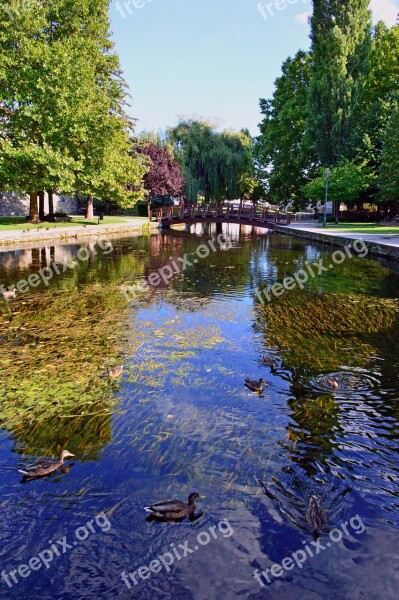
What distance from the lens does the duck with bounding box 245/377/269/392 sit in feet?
20.1

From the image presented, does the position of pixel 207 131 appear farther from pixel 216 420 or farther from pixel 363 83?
pixel 216 420

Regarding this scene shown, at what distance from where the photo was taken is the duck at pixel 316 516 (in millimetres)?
3643

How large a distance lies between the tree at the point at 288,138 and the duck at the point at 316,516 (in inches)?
1617

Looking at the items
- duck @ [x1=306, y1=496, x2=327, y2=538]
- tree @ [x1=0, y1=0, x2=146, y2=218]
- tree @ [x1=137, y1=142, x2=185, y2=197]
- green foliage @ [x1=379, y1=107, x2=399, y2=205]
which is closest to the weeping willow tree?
tree @ [x1=137, y1=142, x2=185, y2=197]

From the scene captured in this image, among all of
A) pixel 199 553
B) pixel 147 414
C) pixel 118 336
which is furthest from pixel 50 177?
pixel 199 553

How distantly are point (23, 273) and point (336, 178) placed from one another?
2750cm

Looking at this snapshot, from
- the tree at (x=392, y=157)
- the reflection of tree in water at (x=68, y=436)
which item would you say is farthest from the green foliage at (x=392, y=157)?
the reflection of tree in water at (x=68, y=436)

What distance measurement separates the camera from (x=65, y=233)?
2758 cm

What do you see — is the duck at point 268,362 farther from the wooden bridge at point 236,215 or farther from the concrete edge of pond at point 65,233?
the wooden bridge at point 236,215

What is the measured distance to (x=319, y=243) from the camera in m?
26.4

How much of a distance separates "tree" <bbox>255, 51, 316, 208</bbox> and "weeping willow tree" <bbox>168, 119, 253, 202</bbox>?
8.81 feet

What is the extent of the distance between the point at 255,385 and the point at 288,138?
4206 cm

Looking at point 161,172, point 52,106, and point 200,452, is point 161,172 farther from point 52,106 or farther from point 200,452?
point 200,452

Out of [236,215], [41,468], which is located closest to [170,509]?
[41,468]
